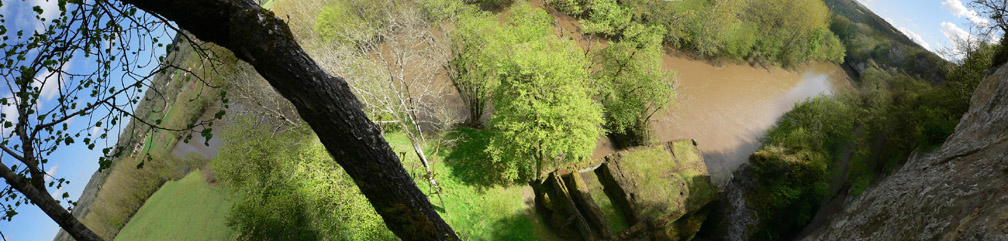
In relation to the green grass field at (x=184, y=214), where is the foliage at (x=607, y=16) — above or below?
above

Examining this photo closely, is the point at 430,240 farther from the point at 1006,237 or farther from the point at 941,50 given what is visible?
the point at 941,50

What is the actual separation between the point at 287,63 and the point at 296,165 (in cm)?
956

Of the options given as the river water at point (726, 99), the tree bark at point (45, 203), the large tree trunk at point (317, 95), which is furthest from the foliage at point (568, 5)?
the tree bark at point (45, 203)

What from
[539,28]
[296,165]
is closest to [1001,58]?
[539,28]

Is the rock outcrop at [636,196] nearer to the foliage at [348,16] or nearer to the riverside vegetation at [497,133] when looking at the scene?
the riverside vegetation at [497,133]

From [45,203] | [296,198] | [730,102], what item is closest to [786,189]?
[730,102]

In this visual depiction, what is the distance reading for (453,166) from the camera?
51.6ft

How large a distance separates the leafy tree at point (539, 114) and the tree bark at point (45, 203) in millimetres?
10191

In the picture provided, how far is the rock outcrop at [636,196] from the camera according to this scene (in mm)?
11438

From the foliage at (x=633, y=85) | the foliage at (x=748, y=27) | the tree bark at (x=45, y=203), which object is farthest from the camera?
the foliage at (x=748, y=27)

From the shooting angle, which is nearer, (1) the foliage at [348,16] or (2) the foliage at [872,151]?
(2) the foliage at [872,151]

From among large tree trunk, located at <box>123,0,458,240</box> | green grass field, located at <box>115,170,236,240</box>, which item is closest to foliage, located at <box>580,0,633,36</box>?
large tree trunk, located at <box>123,0,458,240</box>

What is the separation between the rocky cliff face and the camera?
3340mm

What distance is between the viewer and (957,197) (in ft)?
13.1
